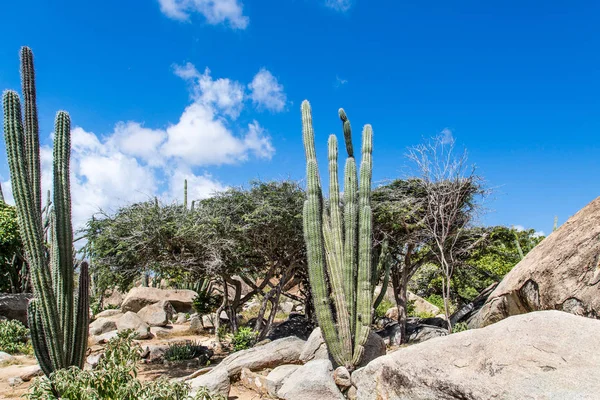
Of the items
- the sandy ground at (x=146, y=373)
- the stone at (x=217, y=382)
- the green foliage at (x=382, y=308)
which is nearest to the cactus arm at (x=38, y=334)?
the sandy ground at (x=146, y=373)

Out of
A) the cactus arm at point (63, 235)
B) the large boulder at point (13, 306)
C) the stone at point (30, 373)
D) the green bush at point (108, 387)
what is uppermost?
the cactus arm at point (63, 235)

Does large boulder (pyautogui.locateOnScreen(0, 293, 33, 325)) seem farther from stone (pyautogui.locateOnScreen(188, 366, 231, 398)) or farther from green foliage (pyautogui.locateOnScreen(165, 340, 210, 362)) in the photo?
stone (pyautogui.locateOnScreen(188, 366, 231, 398))

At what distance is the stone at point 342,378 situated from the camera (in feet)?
21.7

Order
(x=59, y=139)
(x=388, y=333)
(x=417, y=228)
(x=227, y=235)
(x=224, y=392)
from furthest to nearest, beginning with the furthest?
(x=388, y=333) → (x=417, y=228) → (x=227, y=235) → (x=224, y=392) → (x=59, y=139)

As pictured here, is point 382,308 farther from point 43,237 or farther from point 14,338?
point 43,237

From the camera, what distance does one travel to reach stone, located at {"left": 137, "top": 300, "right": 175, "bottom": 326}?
16.5 metres

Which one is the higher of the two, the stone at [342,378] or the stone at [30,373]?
the stone at [30,373]

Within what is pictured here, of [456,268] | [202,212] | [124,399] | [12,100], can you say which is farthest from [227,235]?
[456,268]

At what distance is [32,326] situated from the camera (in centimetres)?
546

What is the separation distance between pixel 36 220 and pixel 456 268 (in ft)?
35.9

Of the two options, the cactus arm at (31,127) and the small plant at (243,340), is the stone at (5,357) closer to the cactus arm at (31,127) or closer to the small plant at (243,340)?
the small plant at (243,340)

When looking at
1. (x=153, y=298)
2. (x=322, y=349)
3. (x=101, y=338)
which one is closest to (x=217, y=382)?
(x=322, y=349)

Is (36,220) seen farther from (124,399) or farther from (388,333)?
(388,333)

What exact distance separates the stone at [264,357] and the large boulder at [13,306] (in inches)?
331
